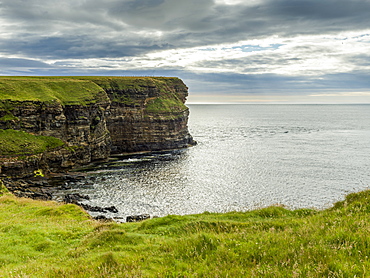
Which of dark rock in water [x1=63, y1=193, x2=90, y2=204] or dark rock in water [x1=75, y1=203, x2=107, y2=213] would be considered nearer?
dark rock in water [x1=75, y1=203, x2=107, y2=213]

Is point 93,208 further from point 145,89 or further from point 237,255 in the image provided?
point 145,89

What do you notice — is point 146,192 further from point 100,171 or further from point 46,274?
point 46,274

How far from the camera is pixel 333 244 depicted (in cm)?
834

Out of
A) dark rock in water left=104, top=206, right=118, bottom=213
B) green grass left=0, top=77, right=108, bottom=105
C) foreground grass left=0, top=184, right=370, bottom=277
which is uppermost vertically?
green grass left=0, top=77, right=108, bottom=105

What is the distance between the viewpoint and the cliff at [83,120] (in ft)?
252

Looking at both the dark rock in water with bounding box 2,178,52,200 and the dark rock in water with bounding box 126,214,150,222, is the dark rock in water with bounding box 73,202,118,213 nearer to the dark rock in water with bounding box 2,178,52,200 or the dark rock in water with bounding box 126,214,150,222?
the dark rock in water with bounding box 126,214,150,222

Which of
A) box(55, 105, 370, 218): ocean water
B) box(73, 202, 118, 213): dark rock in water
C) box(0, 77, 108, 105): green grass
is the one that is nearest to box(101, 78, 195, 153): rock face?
box(0, 77, 108, 105): green grass

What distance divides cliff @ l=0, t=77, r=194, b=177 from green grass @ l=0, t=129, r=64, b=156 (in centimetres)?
24

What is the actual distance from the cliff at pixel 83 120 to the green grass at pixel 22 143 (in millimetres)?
235

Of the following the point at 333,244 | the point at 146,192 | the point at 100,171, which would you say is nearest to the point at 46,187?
the point at 100,171

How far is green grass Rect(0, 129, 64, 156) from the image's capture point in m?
69.4

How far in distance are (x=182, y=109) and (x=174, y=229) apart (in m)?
127

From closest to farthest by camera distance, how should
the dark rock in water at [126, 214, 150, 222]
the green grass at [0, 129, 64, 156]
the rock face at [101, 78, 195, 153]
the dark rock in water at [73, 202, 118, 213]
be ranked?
1. the dark rock in water at [126, 214, 150, 222]
2. the dark rock in water at [73, 202, 118, 213]
3. the green grass at [0, 129, 64, 156]
4. the rock face at [101, 78, 195, 153]

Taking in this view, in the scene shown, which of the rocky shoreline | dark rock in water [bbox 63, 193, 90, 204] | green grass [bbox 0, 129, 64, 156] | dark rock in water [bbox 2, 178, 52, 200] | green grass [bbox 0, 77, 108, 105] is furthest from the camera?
green grass [bbox 0, 77, 108, 105]
